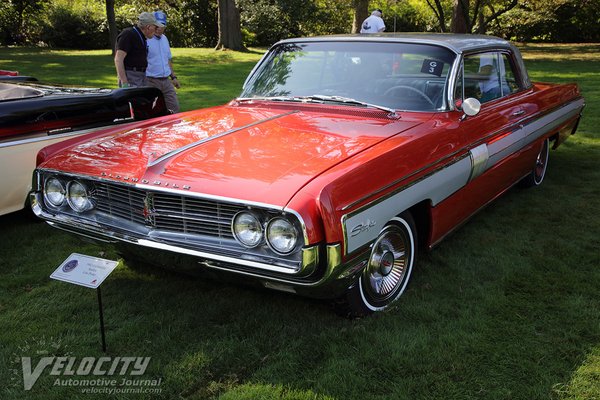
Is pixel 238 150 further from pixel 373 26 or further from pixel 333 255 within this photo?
pixel 373 26

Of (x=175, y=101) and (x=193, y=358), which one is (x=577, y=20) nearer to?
(x=175, y=101)

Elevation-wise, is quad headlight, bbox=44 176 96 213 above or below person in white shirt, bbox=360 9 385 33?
below

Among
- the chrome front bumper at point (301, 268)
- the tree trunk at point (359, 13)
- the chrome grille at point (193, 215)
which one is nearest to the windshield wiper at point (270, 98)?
the chrome grille at point (193, 215)

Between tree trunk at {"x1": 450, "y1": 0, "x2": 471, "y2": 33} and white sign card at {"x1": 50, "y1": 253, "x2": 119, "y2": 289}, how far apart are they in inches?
696

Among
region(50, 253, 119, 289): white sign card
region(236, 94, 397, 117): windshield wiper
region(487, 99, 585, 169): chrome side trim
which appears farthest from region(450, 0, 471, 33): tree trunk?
region(50, 253, 119, 289): white sign card

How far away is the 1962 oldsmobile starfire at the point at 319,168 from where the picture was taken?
266 cm

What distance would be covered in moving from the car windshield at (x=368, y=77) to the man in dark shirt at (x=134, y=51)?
2.65 metres

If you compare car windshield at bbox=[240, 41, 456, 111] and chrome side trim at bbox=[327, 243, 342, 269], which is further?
car windshield at bbox=[240, 41, 456, 111]

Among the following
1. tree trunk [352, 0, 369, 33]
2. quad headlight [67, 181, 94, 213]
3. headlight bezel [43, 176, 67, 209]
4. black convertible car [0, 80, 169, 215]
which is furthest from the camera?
tree trunk [352, 0, 369, 33]

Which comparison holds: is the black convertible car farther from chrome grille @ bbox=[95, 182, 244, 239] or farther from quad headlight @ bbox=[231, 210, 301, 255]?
quad headlight @ bbox=[231, 210, 301, 255]

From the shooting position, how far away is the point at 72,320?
10.8 feet

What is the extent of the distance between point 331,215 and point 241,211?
1.46 feet

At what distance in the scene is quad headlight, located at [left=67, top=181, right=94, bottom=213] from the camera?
10.6ft

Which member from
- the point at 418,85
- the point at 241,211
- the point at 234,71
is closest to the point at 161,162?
the point at 241,211
